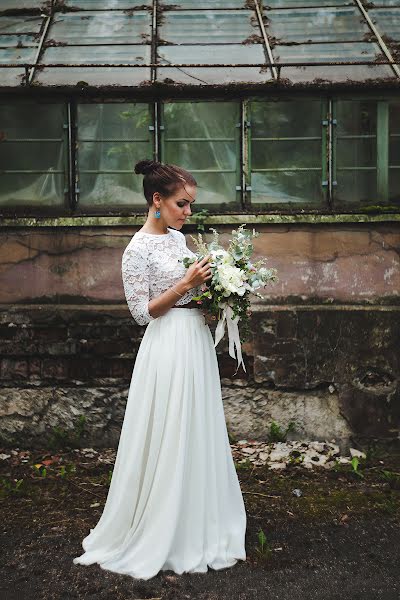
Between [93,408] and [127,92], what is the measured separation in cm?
276

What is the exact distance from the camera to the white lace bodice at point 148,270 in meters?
3.35

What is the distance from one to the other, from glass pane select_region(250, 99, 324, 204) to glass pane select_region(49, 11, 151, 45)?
1332 millimetres

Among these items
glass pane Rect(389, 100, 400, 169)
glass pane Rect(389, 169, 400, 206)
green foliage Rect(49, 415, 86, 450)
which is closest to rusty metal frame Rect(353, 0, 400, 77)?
glass pane Rect(389, 100, 400, 169)

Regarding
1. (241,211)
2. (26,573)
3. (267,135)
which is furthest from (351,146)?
(26,573)

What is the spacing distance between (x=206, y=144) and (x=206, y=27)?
119 centimetres

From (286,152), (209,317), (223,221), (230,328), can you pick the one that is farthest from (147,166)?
(286,152)

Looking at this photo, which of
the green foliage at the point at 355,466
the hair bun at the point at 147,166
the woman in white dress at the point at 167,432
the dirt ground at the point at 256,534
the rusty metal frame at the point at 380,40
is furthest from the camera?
the rusty metal frame at the point at 380,40

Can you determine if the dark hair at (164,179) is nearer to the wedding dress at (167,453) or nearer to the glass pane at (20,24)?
the wedding dress at (167,453)

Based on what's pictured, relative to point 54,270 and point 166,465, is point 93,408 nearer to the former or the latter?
point 54,270

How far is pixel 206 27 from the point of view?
5648mm

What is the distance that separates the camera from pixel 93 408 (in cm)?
535

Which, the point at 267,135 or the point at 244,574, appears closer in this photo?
the point at 244,574

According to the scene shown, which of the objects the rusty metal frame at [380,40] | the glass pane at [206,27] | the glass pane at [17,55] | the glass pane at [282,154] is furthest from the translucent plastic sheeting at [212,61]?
the glass pane at [17,55]

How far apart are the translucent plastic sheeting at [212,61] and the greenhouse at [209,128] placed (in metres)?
0.01
